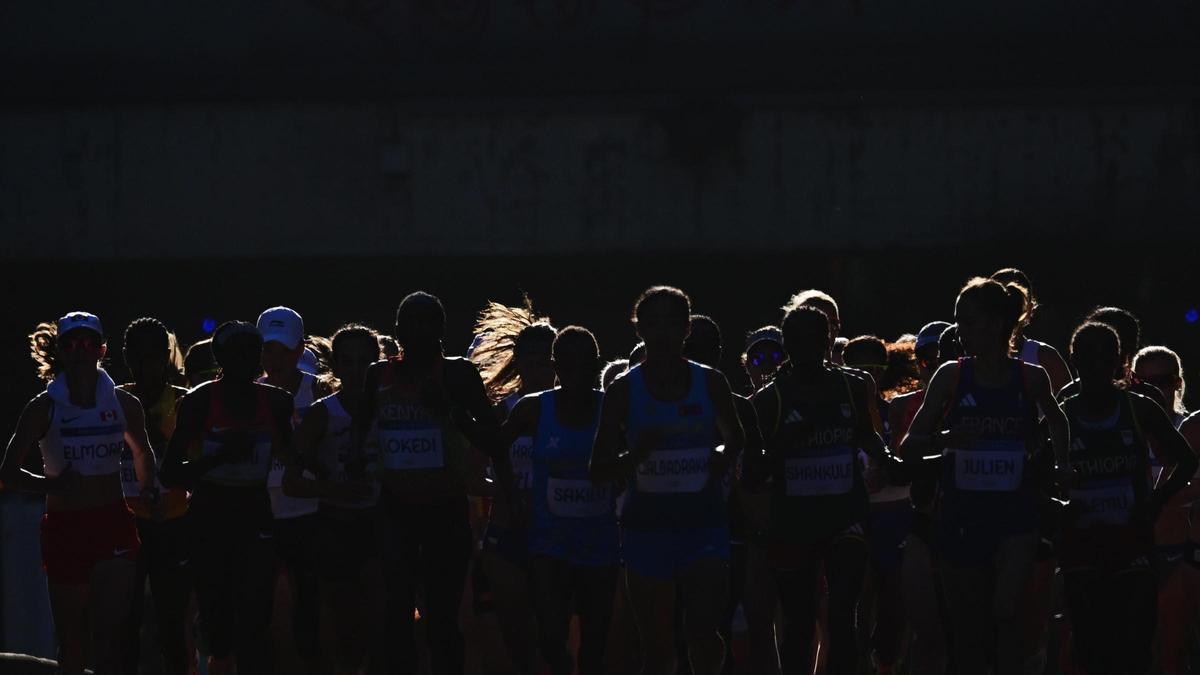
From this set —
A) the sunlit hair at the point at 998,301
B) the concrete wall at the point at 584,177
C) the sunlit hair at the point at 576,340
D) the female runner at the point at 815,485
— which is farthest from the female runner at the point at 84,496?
the concrete wall at the point at 584,177

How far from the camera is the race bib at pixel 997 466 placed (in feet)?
A: 25.0

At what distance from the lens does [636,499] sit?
25.3ft

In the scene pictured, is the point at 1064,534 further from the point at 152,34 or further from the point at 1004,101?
the point at 152,34

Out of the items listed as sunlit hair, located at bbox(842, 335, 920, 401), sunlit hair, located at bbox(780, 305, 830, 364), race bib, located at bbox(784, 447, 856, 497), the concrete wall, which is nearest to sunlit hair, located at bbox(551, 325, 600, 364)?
sunlit hair, located at bbox(780, 305, 830, 364)

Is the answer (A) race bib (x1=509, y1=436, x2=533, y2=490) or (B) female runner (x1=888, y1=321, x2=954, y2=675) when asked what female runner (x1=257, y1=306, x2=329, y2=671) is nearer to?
(A) race bib (x1=509, y1=436, x2=533, y2=490)

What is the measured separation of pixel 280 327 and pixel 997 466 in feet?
12.1

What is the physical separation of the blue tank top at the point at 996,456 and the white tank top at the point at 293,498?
10.2 feet

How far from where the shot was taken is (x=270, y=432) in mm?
8430

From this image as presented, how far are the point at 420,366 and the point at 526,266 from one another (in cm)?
1230

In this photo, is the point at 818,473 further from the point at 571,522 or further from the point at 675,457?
the point at 571,522

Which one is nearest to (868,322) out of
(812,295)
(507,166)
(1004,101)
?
(1004,101)

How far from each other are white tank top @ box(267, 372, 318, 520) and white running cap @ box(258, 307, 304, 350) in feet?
0.89

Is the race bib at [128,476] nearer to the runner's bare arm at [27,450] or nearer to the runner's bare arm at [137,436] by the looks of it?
the runner's bare arm at [137,436]

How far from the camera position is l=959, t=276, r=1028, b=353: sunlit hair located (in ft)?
25.3
